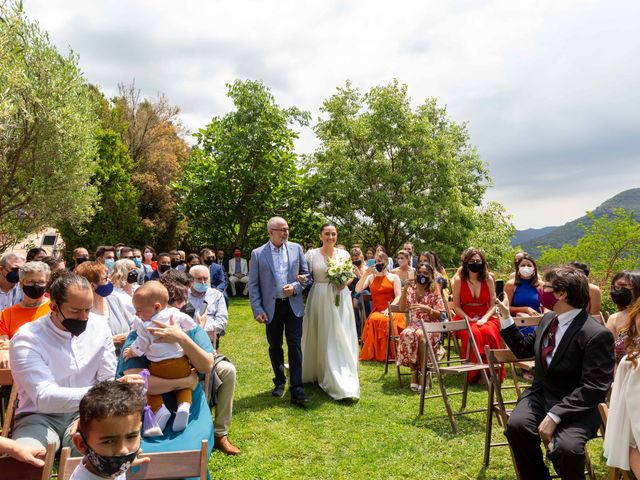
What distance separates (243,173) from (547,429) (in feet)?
69.2

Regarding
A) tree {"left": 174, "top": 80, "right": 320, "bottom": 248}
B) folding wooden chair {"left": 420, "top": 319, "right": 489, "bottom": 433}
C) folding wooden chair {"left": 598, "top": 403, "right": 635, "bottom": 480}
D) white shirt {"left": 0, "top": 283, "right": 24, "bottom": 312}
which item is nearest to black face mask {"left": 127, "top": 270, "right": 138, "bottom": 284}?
white shirt {"left": 0, "top": 283, "right": 24, "bottom": 312}

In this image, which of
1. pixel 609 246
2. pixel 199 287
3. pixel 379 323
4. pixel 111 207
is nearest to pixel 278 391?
pixel 199 287

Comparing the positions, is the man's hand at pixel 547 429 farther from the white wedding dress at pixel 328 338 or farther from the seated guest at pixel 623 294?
the white wedding dress at pixel 328 338

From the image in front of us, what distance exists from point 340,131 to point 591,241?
15501 mm

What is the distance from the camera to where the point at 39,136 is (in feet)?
54.2

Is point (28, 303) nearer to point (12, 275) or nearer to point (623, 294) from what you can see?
point (12, 275)

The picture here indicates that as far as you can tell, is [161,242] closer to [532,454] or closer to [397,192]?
[397,192]

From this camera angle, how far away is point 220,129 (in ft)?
78.2

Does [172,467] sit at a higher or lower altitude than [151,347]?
lower

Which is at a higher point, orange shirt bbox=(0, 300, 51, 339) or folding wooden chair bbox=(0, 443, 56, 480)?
orange shirt bbox=(0, 300, 51, 339)

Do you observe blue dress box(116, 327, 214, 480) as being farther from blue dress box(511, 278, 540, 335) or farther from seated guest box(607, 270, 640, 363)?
blue dress box(511, 278, 540, 335)

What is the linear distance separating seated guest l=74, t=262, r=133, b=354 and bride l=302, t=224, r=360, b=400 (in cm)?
247

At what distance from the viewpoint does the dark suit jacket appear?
3758 mm

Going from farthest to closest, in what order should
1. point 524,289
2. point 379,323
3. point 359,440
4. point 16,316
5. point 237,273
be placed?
point 237,273, point 379,323, point 524,289, point 359,440, point 16,316
